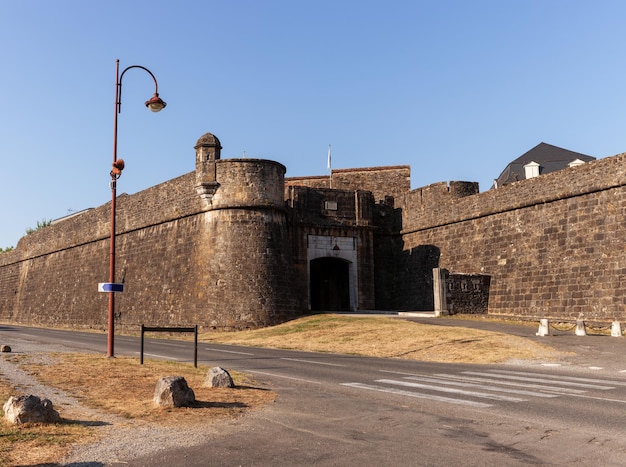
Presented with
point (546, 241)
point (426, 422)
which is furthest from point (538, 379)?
point (546, 241)

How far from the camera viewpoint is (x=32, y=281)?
4600 cm

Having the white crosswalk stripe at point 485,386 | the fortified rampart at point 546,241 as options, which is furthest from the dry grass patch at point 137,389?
the fortified rampart at point 546,241

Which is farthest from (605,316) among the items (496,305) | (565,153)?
(565,153)

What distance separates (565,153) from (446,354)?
139 feet

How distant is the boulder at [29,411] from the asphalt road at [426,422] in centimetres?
183

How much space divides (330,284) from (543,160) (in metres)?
29.6

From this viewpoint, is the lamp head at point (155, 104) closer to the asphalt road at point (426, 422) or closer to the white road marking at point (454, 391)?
the asphalt road at point (426, 422)

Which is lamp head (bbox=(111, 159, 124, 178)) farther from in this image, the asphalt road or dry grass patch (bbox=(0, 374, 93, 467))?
dry grass patch (bbox=(0, 374, 93, 467))

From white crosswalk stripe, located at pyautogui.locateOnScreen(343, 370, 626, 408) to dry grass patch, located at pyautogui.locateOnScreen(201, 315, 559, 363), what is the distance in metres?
3.42

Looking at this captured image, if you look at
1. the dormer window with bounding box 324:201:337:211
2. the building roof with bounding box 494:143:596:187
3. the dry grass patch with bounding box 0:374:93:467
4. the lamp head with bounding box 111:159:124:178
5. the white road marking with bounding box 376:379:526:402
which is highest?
the building roof with bounding box 494:143:596:187

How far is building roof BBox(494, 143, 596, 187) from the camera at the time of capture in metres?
50.7

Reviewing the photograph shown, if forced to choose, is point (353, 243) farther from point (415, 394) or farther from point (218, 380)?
point (218, 380)

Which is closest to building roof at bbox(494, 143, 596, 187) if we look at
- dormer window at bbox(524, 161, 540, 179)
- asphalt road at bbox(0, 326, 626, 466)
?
dormer window at bbox(524, 161, 540, 179)

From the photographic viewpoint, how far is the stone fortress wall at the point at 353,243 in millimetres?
21828
